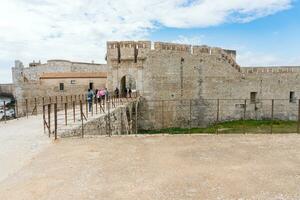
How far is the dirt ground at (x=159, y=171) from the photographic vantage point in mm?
4730

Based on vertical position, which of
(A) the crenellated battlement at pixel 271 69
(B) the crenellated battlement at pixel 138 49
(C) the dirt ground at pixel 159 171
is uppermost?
(B) the crenellated battlement at pixel 138 49

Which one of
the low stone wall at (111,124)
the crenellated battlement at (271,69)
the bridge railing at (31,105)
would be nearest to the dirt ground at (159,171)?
the low stone wall at (111,124)

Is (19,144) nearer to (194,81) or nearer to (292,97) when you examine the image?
(194,81)

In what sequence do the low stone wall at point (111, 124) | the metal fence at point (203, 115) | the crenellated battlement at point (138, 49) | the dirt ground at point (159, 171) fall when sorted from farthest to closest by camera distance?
1. the crenellated battlement at point (138, 49)
2. the metal fence at point (203, 115)
3. the low stone wall at point (111, 124)
4. the dirt ground at point (159, 171)

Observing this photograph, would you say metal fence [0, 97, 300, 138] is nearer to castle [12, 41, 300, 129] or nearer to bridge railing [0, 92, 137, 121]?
castle [12, 41, 300, 129]

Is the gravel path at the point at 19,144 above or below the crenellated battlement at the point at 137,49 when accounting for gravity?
below

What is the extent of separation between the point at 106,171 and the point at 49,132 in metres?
3.68

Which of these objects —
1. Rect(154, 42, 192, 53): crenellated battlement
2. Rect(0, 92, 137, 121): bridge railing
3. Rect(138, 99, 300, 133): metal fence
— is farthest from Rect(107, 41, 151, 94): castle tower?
Rect(138, 99, 300, 133): metal fence

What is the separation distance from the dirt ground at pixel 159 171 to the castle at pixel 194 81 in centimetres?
1058

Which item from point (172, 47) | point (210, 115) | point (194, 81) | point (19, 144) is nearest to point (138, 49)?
point (172, 47)

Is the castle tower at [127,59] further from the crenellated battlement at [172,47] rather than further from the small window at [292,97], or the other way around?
the small window at [292,97]

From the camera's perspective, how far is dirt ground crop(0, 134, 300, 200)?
4.73m

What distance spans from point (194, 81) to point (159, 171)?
1491 centimetres

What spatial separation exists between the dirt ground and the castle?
1058cm
